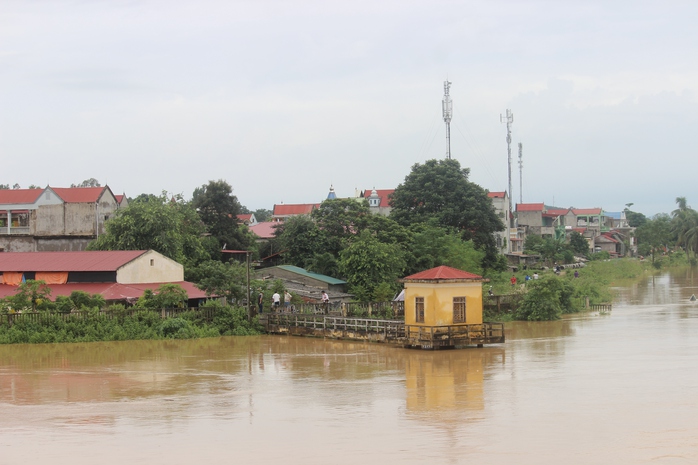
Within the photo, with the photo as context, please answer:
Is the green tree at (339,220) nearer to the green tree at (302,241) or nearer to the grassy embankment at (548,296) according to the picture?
the green tree at (302,241)

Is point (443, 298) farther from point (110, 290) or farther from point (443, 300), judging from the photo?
point (110, 290)

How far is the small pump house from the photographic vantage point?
101 ft

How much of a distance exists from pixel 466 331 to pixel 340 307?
34.8ft

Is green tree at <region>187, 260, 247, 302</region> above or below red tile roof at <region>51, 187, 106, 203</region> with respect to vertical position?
below

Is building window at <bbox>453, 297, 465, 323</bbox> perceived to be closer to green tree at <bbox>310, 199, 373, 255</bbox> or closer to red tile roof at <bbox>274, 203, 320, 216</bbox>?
green tree at <bbox>310, 199, 373, 255</bbox>

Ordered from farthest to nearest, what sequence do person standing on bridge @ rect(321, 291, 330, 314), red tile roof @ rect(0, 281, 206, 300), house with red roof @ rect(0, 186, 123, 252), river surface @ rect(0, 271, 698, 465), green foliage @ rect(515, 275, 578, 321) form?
house with red roof @ rect(0, 186, 123, 252), green foliage @ rect(515, 275, 578, 321), person standing on bridge @ rect(321, 291, 330, 314), red tile roof @ rect(0, 281, 206, 300), river surface @ rect(0, 271, 698, 465)

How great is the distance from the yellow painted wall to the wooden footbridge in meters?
0.34

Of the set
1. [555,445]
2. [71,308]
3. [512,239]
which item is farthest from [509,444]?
[512,239]

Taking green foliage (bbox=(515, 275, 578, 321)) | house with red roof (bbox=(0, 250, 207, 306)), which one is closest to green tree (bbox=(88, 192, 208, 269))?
house with red roof (bbox=(0, 250, 207, 306))

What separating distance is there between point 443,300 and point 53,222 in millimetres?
31590

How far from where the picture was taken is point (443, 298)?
30.8 meters

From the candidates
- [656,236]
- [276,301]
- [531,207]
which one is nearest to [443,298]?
[276,301]

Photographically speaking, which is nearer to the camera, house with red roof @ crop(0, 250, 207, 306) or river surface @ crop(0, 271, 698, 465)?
river surface @ crop(0, 271, 698, 465)

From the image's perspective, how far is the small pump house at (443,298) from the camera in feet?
101
